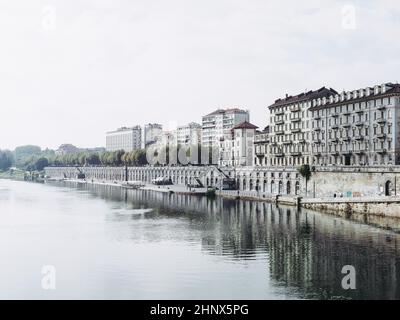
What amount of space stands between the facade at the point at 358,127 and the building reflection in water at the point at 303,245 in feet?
65.3

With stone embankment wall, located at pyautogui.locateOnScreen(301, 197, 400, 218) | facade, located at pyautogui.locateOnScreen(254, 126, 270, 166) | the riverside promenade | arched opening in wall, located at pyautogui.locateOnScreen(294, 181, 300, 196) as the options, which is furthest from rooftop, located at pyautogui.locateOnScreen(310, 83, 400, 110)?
stone embankment wall, located at pyautogui.locateOnScreen(301, 197, 400, 218)

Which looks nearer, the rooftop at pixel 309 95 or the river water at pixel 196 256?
the river water at pixel 196 256

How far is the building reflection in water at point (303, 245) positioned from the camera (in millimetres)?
39156

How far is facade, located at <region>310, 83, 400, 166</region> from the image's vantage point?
9019 cm

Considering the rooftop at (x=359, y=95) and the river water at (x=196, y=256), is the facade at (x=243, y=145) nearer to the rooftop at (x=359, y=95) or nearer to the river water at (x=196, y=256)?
the rooftop at (x=359, y=95)

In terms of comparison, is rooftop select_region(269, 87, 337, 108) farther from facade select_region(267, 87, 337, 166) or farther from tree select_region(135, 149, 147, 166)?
tree select_region(135, 149, 147, 166)

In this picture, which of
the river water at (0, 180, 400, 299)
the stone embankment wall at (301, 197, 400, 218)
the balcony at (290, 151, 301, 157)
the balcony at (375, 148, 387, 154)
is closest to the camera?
the river water at (0, 180, 400, 299)

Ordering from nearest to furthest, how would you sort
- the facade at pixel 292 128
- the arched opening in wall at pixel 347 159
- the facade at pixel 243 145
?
1. the arched opening in wall at pixel 347 159
2. the facade at pixel 292 128
3. the facade at pixel 243 145

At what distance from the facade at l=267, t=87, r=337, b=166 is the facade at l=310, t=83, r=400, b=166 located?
2657mm

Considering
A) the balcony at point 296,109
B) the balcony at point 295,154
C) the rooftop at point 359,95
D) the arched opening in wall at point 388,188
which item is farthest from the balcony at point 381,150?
the balcony at point 296,109

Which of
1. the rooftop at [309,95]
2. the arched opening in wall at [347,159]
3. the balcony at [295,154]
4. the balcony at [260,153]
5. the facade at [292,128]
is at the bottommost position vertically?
the arched opening in wall at [347,159]

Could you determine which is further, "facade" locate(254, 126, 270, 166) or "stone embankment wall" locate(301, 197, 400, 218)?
"facade" locate(254, 126, 270, 166)

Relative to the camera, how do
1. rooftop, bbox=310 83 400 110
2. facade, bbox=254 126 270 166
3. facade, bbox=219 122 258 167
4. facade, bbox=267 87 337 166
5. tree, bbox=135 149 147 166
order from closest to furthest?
rooftop, bbox=310 83 400 110
facade, bbox=267 87 337 166
facade, bbox=254 126 270 166
facade, bbox=219 122 258 167
tree, bbox=135 149 147 166

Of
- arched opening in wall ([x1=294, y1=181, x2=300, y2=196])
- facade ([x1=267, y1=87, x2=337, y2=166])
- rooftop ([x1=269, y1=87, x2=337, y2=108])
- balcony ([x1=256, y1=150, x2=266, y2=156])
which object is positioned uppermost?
rooftop ([x1=269, y1=87, x2=337, y2=108])
